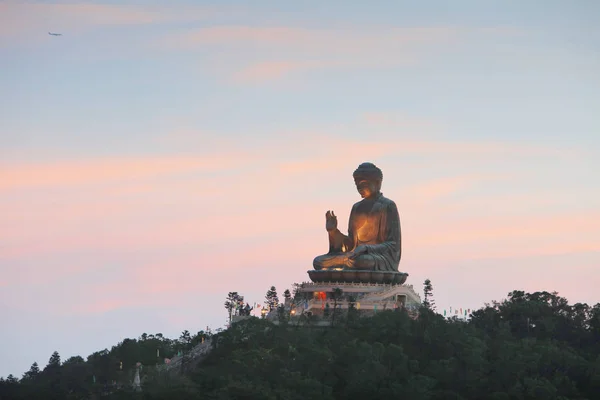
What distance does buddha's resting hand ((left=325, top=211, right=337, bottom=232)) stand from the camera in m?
88.2

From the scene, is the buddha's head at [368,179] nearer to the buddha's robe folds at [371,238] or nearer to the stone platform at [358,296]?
the buddha's robe folds at [371,238]

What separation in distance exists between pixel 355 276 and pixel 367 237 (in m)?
4.87

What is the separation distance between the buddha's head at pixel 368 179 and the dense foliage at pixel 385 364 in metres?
13.5

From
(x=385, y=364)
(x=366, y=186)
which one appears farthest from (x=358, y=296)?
(x=385, y=364)

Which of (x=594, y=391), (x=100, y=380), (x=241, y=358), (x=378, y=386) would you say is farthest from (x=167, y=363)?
(x=594, y=391)

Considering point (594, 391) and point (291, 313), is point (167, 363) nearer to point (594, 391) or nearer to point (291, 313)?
point (291, 313)

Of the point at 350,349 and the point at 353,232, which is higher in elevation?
the point at 353,232

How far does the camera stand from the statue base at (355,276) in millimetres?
85375

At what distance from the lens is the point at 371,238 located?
3526 inches

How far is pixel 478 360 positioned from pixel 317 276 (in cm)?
1858

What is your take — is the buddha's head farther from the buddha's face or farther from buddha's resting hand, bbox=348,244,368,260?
buddha's resting hand, bbox=348,244,368,260

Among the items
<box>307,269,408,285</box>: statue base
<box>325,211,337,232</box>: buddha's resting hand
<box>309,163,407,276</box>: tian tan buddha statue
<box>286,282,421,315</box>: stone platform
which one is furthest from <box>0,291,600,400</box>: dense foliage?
<box>325,211,337,232</box>: buddha's resting hand

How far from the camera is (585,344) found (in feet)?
262

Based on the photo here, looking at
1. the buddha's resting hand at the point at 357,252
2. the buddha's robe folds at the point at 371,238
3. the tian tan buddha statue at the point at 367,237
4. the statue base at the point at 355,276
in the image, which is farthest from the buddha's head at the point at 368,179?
the statue base at the point at 355,276
